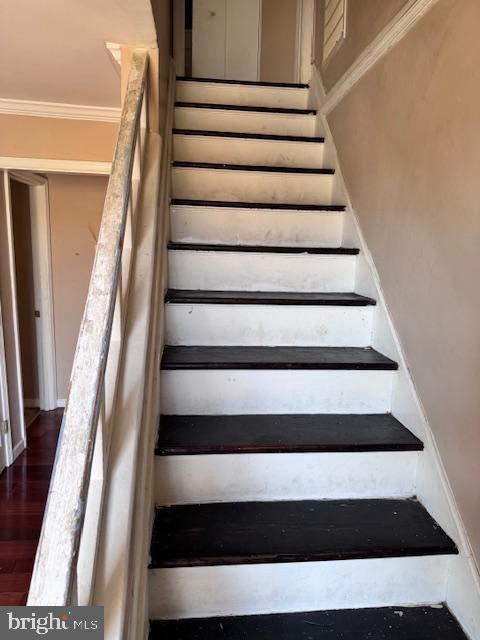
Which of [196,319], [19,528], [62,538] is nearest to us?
[62,538]

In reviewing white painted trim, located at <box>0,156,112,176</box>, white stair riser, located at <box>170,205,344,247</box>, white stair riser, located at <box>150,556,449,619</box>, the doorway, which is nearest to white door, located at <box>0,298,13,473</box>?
the doorway

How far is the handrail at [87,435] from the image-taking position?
62 cm

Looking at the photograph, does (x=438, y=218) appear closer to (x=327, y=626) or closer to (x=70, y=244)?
(x=327, y=626)

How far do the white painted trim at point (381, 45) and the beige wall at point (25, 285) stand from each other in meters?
2.80

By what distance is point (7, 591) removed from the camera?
1.94 m

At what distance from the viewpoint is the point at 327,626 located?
3.77 ft

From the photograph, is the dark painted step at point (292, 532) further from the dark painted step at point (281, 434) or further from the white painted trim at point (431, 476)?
the dark painted step at point (281, 434)

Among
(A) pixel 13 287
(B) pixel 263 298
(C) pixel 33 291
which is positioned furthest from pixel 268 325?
(C) pixel 33 291

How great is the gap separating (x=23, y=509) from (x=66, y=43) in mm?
2393

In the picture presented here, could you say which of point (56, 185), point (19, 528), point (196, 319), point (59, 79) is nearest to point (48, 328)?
point (56, 185)

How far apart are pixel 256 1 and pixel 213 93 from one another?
1.84 meters

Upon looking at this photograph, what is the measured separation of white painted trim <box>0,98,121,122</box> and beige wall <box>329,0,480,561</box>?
5.10ft

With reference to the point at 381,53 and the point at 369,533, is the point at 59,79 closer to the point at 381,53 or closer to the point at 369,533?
→ the point at 381,53

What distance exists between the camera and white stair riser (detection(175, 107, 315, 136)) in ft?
8.40
